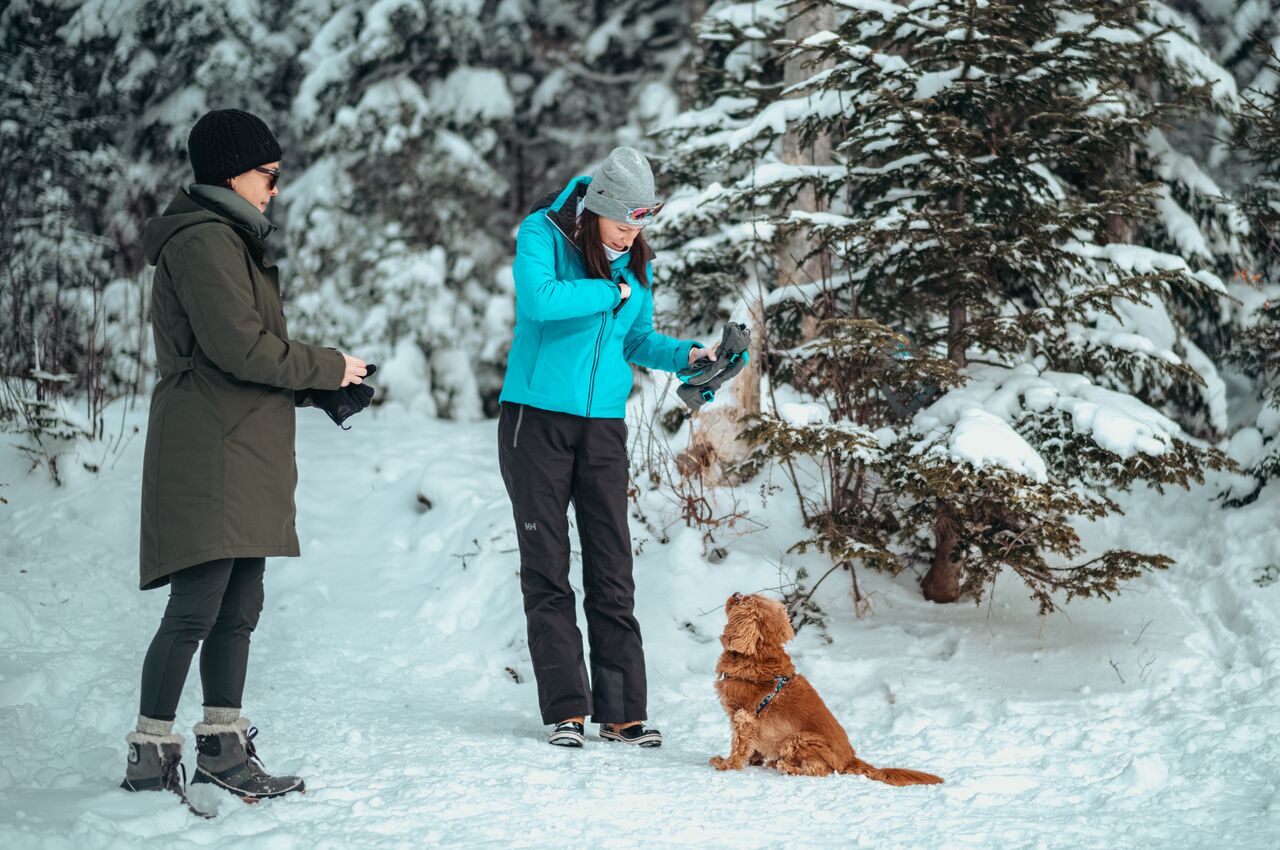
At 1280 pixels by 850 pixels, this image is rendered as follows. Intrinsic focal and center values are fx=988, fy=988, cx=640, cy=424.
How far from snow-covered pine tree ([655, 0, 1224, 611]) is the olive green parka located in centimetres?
210

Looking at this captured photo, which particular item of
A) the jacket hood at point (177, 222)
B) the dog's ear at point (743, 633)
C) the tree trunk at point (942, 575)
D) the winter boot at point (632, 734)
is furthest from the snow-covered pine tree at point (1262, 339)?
the jacket hood at point (177, 222)

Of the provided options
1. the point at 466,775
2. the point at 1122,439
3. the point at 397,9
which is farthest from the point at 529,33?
the point at 466,775

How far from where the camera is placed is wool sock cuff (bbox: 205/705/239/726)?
2793 millimetres

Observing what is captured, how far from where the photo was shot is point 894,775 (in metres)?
3.16

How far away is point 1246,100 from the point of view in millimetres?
4977

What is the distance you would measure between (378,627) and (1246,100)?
5.16m

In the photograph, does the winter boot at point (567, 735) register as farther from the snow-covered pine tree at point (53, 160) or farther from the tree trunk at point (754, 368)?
the snow-covered pine tree at point (53, 160)

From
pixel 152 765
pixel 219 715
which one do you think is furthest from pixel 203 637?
pixel 152 765

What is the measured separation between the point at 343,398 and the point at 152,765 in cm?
114

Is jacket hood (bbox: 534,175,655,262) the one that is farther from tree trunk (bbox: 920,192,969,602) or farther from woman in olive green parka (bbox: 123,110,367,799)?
tree trunk (bbox: 920,192,969,602)

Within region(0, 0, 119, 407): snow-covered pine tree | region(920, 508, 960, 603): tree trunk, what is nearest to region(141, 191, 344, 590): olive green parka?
region(920, 508, 960, 603): tree trunk

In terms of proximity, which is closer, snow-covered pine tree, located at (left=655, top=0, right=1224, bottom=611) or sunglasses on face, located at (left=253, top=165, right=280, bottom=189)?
sunglasses on face, located at (left=253, top=165, right=280, bottom=189)

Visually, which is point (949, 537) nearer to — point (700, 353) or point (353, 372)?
point (700, 353)

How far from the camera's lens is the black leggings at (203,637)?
2.69 m
